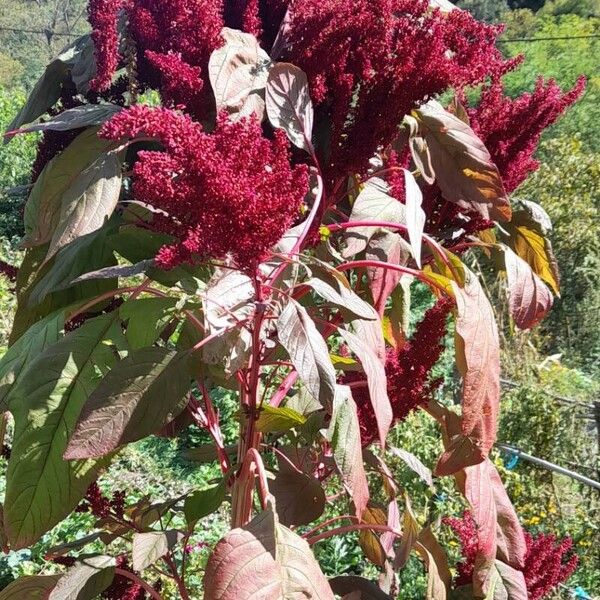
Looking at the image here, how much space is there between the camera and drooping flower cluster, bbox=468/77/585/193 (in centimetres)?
99

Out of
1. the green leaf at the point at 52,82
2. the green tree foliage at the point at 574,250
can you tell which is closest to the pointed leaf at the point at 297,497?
the green leaf at the point at 52,82

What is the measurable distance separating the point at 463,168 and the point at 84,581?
25.9 inches

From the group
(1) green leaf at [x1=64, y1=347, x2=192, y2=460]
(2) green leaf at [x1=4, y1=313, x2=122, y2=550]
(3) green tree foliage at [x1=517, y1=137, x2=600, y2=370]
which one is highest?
(1) green leaf at [x1=64, y1=347, x2=192, y2=460]

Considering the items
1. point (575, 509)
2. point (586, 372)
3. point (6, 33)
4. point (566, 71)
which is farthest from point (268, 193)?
point (6, 33)

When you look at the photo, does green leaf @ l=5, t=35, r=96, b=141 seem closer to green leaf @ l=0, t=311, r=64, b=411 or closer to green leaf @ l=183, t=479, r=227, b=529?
green leaf @ l=0, t=311, r=64, b=411

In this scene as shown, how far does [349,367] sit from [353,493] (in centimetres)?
30

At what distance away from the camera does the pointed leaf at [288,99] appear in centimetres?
82

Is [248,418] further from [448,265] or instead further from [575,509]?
[575,509]

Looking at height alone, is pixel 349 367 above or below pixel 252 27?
below

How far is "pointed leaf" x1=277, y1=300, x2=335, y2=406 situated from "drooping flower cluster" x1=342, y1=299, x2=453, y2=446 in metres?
0.30

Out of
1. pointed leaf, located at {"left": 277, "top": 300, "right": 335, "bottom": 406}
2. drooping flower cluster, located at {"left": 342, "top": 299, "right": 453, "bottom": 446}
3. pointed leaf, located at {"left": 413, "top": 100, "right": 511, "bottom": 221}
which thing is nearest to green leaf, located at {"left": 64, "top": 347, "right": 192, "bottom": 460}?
pointed leaf, located at {"left": 277, "top": 300, "right": 335, "bottom": 406}

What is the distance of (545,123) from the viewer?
1000 millimetres

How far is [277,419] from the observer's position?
0.87 metres

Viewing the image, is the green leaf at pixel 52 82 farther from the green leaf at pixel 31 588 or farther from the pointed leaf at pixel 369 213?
the green leaf at pixel 31 588
